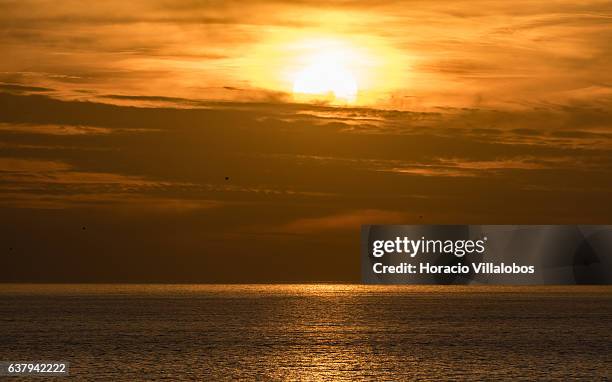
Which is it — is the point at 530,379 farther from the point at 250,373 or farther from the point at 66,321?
the point at 66,321

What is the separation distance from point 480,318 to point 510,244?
30052mm

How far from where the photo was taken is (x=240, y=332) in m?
122

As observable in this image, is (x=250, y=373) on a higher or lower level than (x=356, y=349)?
lower

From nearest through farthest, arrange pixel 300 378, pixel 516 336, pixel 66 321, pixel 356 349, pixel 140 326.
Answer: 1. pixel 300 378
2. pixel 356 349
3. pixel 516 336
4. pixel 140 326
5. pixel 66 321

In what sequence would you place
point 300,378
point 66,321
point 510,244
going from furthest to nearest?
point 510,244, point 66,321, point 300,378

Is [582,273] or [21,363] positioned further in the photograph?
[582,273]

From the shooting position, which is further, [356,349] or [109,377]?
[356,349]

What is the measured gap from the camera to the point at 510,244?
19200 cm

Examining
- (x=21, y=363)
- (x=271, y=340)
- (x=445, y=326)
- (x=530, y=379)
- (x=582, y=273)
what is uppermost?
(x=582, y=273)

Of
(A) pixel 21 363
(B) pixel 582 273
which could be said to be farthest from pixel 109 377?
(B) pixel 582 273

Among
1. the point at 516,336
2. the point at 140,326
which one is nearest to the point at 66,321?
the point at 140,326

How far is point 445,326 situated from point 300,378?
2881 inches

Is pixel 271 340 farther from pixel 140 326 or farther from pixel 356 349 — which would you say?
pixel 140 326

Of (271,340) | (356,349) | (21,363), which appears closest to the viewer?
(21,363)
